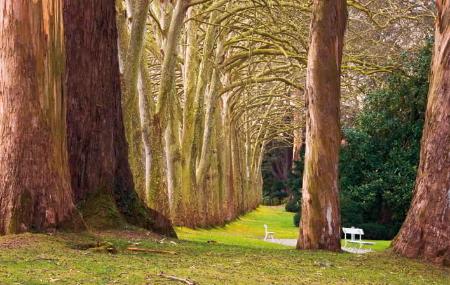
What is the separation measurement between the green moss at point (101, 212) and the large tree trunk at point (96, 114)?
0.02 meters

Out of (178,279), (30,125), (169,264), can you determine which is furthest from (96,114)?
(178,279)

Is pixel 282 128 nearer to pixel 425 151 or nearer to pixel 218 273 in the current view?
pixel 425 151

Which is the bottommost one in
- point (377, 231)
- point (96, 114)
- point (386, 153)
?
point (377, 231)

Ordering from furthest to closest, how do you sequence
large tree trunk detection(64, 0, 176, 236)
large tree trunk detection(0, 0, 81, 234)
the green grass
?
the green grass
large tree trunk detection(64, 0, 176, 236)
large tree trunk detection(0, 0, 81, 234)

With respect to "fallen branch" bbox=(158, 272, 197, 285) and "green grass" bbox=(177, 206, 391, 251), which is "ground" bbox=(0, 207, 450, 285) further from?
"green grass" bbox=(177, 206, 391, 251)

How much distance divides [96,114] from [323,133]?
4.06 metres

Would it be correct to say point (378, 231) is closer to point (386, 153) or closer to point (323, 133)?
point (386, 153)

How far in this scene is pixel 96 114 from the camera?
40.4 feet

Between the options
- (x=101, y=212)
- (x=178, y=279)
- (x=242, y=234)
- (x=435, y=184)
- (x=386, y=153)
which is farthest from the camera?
(x=242, y=234)

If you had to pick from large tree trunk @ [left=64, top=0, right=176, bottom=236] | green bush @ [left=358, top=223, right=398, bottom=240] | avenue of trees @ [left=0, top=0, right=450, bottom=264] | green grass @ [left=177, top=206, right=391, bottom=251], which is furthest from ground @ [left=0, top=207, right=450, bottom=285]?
green bush @ [left=358, top=223, right=398, bottom=240]

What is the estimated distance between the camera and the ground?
7.80 meters

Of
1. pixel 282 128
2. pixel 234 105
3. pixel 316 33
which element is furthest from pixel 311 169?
pixel 282 128

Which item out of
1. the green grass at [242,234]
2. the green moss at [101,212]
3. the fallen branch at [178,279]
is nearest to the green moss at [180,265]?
the fallen branch at [178,279]

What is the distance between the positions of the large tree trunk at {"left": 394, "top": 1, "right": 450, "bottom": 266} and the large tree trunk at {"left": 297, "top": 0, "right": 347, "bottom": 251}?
5.31 ft
